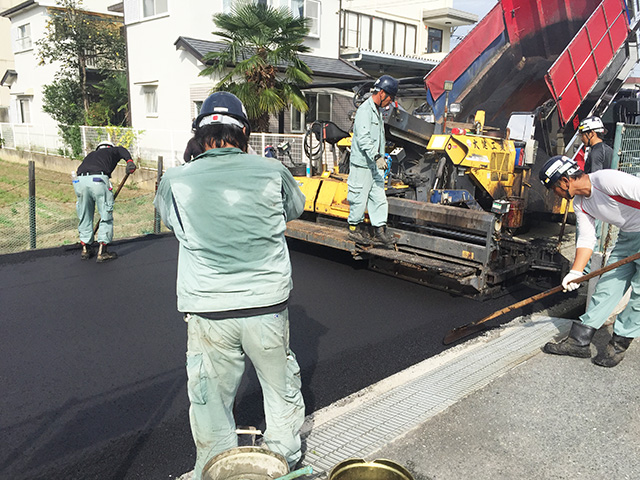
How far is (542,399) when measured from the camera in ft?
10.4

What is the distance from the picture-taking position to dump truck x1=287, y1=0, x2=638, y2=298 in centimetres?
523

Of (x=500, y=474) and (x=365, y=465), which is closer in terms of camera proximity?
(x=365, y=465)

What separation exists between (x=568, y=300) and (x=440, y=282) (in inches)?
48.1

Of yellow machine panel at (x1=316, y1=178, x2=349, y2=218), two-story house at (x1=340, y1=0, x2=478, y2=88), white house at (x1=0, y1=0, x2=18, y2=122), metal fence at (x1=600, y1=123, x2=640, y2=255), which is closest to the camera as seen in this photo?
metal fence at (x1=600, y1=123, x2=640, y2=255)

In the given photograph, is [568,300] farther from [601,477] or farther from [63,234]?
[63,234]

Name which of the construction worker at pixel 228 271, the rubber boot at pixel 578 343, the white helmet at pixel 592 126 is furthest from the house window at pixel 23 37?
the rubber boot at pixel 578 343

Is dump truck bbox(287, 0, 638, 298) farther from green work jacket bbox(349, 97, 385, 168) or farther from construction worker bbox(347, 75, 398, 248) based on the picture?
green work jacket bbox(349, 97, 385, 168)

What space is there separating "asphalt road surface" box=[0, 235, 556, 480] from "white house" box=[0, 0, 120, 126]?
17.1 meters

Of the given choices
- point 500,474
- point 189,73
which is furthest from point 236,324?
point 189,73

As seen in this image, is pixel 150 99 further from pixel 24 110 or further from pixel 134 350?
pixel 134 350

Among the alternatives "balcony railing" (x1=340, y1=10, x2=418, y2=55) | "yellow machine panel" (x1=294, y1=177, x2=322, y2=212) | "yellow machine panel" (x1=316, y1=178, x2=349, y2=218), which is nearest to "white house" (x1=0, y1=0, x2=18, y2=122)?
"balcony railing" (x1=340, y1=10, x2=418, y2=55)

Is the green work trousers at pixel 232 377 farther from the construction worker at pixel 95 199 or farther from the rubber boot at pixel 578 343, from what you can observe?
the construction worker at pixel 95 199

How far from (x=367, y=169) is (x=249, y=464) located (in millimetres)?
3624

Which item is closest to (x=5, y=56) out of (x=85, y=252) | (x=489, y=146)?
(x=85, y=252)
